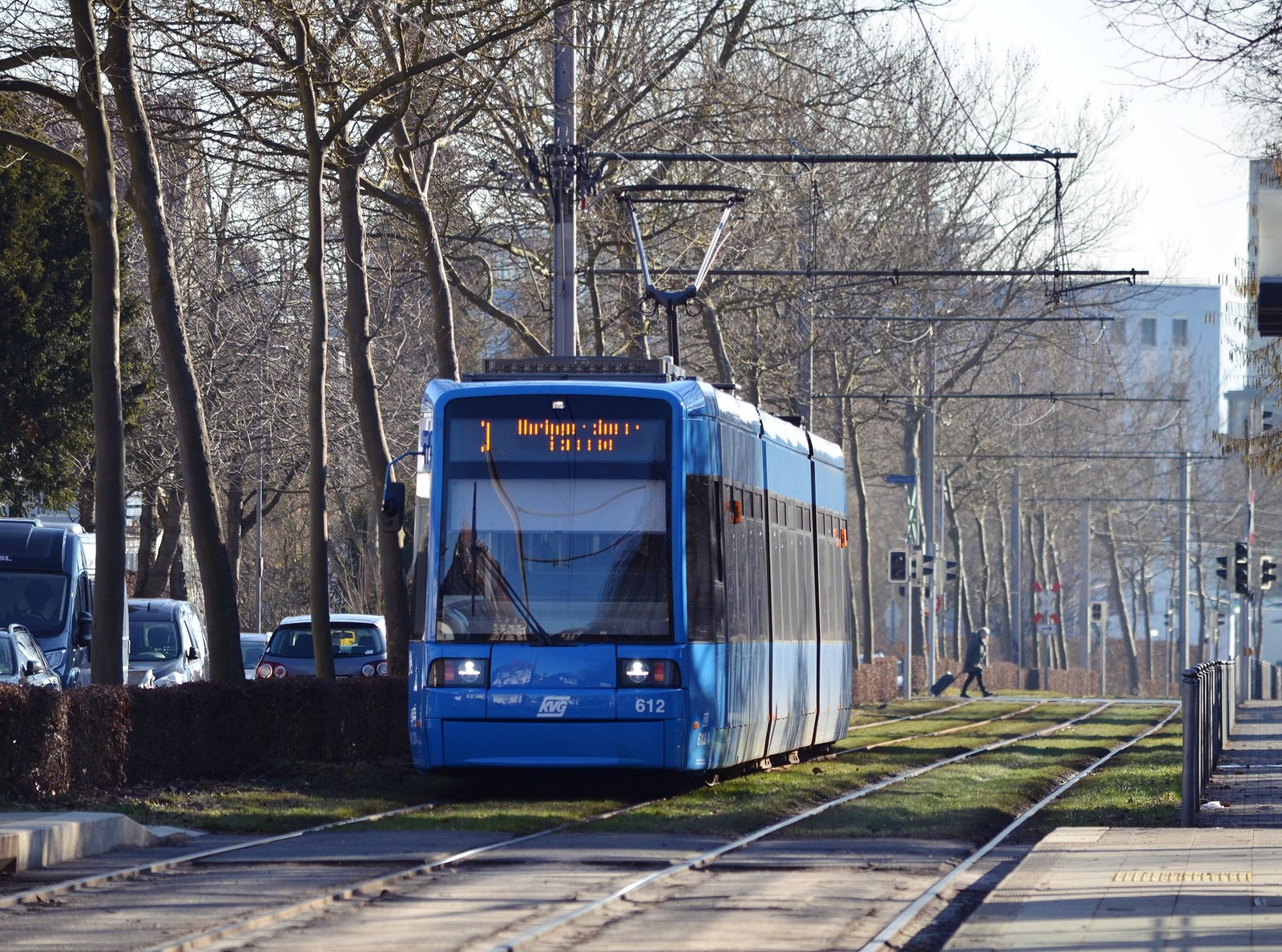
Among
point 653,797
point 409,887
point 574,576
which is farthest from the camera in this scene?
point 653,797

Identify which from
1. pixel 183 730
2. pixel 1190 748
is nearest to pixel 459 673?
pixel 183 730

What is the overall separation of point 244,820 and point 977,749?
1347 centimetres

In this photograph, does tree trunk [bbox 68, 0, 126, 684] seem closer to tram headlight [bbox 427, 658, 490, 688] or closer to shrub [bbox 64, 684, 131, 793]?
shrub [bbox 64, 684, 131, 793]

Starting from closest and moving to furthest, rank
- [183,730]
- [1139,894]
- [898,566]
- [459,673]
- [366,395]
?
[1139,894] < [459,673] < [183,730] < [366,395] < [898,566]

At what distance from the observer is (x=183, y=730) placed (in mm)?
18125

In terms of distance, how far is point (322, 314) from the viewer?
72.7 feet

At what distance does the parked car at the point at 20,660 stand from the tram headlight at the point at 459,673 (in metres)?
6.31

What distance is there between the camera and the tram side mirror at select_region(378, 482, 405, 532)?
16734 millimetres

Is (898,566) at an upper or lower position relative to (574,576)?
upper

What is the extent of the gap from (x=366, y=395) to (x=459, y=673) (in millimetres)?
7823

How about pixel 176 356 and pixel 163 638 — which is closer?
pixel 176 356

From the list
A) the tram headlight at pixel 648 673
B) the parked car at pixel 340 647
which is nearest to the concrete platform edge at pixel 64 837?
the tram headlight at pixel 648 673

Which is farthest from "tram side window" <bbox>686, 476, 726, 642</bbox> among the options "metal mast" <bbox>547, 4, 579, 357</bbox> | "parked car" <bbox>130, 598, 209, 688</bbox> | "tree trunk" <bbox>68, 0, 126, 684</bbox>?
"parked car" <bbox>130, 598, 209, 688</bbox>

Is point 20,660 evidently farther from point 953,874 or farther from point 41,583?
point 953,874
